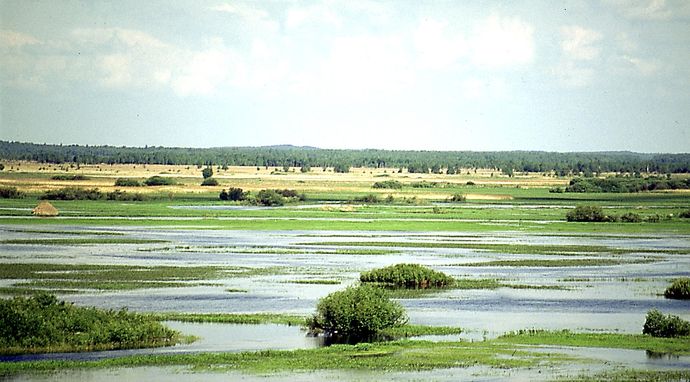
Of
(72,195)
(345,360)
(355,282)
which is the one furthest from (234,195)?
(345,360)

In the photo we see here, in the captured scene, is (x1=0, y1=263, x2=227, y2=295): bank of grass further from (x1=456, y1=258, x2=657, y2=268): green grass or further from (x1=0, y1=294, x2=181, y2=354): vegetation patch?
(x1=456, y1=258, x2=657, y2=268): green grass

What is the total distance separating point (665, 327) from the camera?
3331 cm

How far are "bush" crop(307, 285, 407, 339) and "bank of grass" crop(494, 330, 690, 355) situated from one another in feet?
11.6

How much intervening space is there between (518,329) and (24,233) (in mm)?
44100

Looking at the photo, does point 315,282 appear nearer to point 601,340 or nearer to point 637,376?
point 601,340

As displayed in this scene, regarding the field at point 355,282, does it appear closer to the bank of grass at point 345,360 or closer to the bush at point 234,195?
the bank of grass at point 345,360

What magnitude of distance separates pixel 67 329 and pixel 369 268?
2230 cm

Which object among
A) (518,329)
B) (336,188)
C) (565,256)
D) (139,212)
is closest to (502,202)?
(336,188)

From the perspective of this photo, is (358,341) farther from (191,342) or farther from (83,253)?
(83,253)

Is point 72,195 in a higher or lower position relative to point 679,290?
lower

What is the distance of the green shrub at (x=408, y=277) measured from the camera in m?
45.4

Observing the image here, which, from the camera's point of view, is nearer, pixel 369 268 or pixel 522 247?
pixel 369 268

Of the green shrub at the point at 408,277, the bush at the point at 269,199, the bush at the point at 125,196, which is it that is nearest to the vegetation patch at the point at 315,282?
the green shrub at the point at 408,277

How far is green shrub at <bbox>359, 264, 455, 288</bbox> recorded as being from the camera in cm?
4538
